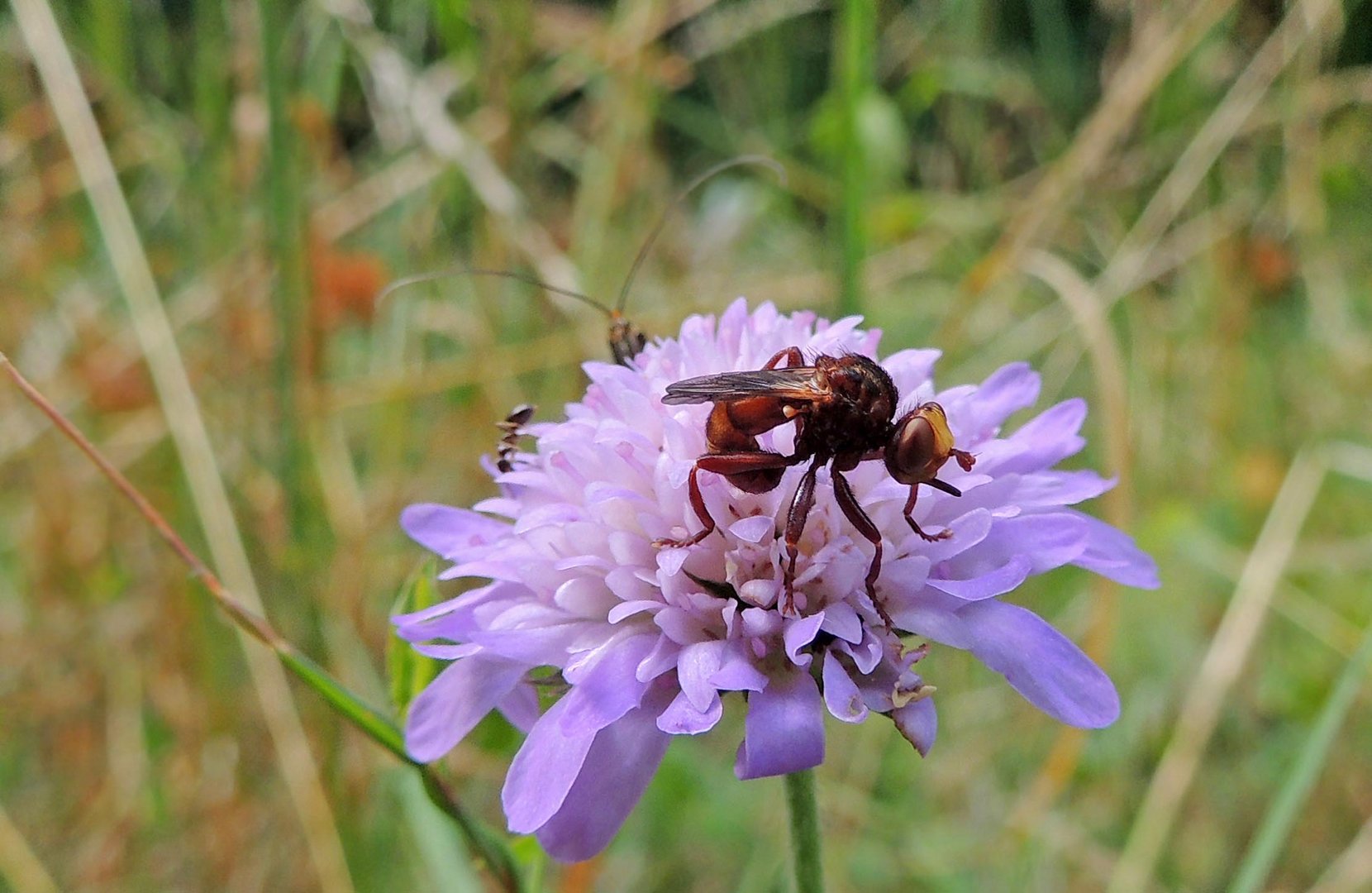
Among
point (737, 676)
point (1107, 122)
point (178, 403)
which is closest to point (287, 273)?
point (178, 403)

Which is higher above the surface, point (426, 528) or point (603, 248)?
point (603, 248)

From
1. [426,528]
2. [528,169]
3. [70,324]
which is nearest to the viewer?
[426,528]

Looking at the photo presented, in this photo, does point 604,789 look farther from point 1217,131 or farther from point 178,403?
point 1217,131

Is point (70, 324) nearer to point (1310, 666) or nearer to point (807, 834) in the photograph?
point (807, 834)

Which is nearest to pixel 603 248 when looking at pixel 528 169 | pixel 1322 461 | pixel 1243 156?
pixel 528 169

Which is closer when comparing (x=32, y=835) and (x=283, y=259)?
(x=283, y=259)

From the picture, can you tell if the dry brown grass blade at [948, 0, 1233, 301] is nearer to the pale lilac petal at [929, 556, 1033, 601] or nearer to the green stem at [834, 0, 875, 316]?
the green stem at [834, 0, 875, 316]
